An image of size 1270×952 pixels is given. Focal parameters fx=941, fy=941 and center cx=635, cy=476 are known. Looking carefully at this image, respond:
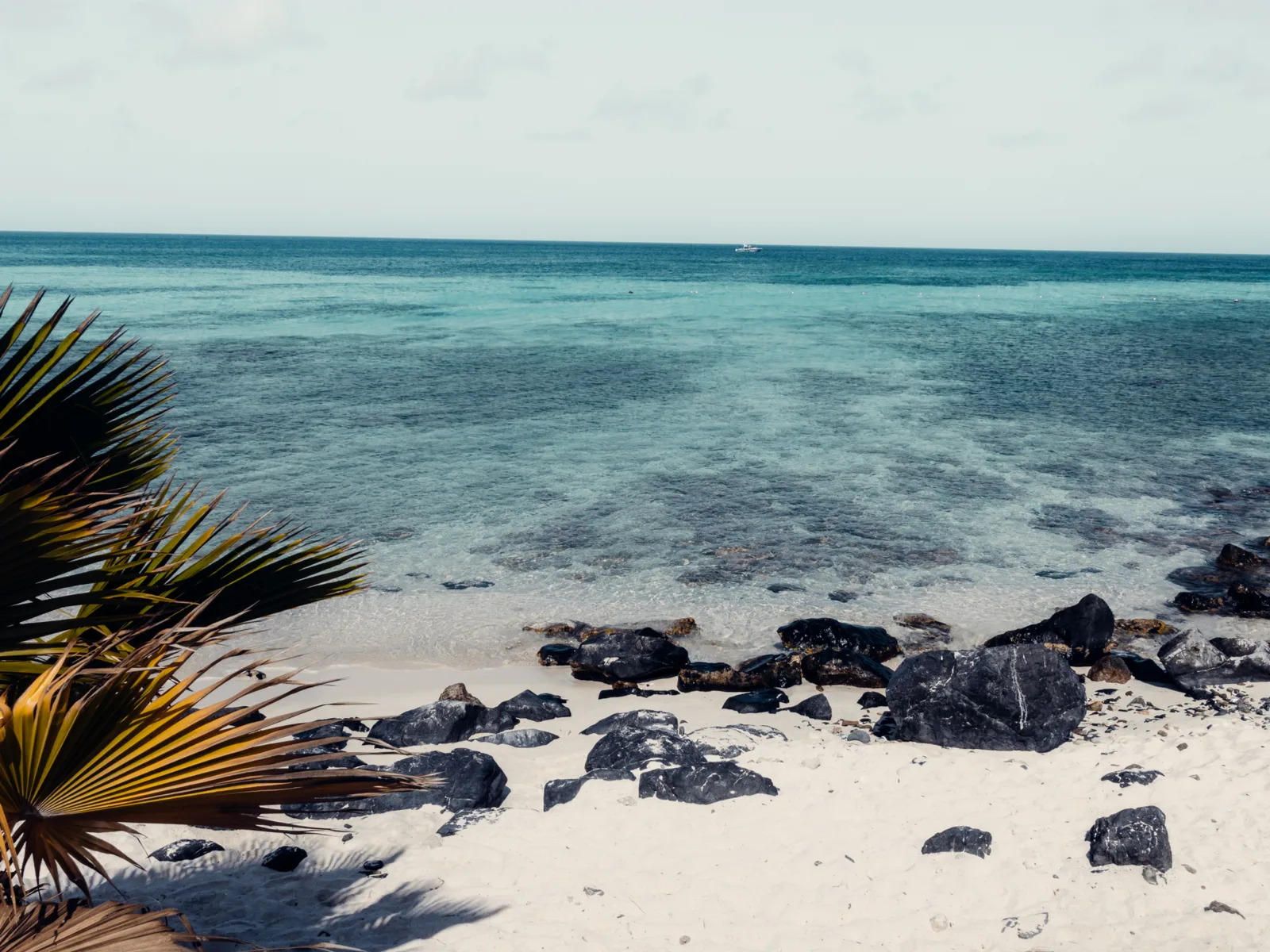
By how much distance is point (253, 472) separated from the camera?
1961 centimetres

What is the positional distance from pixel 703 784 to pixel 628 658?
3.57m

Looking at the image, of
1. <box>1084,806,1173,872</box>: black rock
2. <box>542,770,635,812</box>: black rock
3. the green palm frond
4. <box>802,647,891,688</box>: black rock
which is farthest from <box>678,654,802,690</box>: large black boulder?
the green palm frond

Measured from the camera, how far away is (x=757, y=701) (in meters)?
9.83

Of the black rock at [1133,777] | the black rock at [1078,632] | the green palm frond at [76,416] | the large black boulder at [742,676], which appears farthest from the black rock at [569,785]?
the black rock at [1078,632]

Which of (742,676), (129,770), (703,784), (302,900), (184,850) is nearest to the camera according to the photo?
(129,770)

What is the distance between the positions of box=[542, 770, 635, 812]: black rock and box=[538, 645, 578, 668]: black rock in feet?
11.8

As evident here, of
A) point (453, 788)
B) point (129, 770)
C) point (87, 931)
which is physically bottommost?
point (453, 788)

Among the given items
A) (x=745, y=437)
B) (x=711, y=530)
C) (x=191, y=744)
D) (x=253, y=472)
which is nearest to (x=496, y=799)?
(x=191, y=744)

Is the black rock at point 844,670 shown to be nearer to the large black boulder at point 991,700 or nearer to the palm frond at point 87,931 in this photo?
the large black boulder at point 991,700

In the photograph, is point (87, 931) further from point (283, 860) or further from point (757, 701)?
point (757, 701)

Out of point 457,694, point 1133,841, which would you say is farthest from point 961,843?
point 457,694

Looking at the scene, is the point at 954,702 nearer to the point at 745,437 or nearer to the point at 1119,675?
the point at 1119,675

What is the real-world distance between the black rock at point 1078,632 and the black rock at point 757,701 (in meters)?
3.00

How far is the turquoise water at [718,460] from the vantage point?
13781 mm
